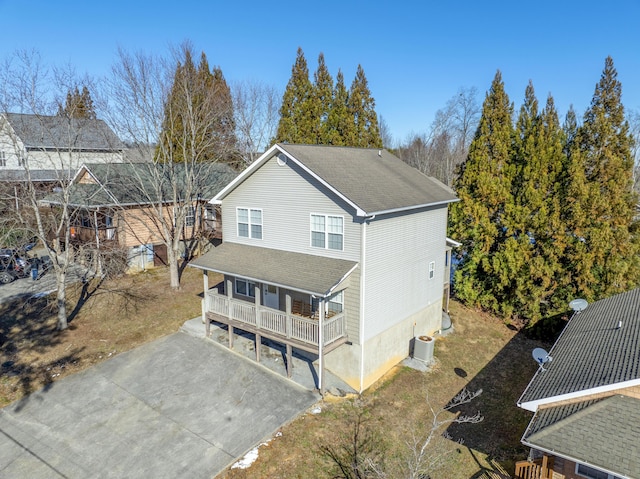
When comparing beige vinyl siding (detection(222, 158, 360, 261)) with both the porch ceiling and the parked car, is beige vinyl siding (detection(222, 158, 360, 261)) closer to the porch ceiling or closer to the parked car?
the porch ceiling

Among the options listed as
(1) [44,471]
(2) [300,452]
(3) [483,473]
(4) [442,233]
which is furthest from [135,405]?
(4) [442,233]

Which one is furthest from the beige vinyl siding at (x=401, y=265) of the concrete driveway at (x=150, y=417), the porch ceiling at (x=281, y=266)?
the concrete driveway at (x=150, y=417)

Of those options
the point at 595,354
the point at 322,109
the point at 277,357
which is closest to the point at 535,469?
the point at 595,354

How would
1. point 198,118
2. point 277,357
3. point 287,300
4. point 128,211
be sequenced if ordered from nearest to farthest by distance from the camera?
point 287,300
point 277,357
point 198,118
point 128,211

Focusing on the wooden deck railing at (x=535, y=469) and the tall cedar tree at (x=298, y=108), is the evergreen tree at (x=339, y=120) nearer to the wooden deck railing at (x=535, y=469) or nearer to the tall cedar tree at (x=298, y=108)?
the tall cedar tree at (x=298, y=108)

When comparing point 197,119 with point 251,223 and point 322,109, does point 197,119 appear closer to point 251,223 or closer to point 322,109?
point 251,223
